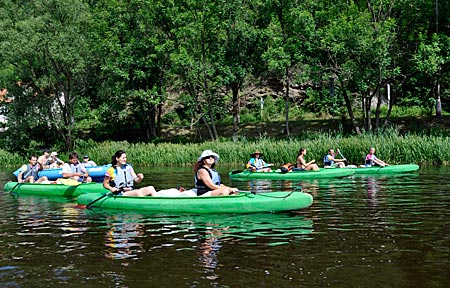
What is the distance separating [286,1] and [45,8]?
13713mm

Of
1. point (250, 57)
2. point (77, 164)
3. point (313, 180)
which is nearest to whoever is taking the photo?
point (77, 164)

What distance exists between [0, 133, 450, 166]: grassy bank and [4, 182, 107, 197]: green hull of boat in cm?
1108

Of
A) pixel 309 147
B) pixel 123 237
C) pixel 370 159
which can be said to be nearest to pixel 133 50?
pixel 309 147

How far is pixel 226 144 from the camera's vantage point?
93.9 feet

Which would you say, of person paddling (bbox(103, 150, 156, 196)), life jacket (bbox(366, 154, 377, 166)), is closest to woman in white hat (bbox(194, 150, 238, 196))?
person paddling (bbox(103, 150, 156, 196))

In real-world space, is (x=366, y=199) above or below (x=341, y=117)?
below

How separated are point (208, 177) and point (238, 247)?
3.14 m

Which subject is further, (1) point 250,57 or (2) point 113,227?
(1) point 250,57

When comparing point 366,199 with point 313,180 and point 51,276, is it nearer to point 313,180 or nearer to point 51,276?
point 313,180

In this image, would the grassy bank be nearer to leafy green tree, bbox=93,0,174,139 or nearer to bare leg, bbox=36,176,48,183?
leafy green tree, bbox=93,0,174,139

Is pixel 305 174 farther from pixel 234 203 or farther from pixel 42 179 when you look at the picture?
pixel 234 203

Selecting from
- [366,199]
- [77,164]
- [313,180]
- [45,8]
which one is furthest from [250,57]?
[366,199]

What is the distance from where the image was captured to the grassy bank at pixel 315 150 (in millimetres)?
22891

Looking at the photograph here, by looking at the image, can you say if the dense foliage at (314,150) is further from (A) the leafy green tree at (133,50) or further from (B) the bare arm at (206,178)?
(B) the bare arm at (206,178)
